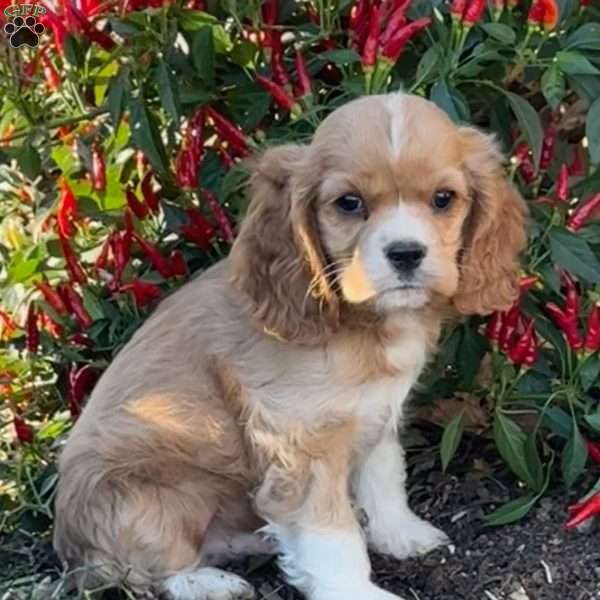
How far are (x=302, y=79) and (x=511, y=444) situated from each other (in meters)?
1.33

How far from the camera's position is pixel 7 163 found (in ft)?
19.2

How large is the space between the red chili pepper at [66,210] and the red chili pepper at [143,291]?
300mm

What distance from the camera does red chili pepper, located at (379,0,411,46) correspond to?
4.63 meters

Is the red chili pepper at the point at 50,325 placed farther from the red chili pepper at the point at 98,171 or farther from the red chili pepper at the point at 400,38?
the red chili pepper at the point at 400,38

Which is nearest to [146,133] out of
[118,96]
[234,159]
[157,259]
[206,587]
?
[118,96]

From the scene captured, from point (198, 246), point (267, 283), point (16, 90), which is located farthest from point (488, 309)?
point (16, 90)

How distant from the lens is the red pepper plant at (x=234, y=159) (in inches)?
188

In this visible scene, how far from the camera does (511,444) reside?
5.01m

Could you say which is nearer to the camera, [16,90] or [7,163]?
[16,90]

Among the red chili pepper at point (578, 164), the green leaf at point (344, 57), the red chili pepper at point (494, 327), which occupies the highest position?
the green leaf at point (344, 57)

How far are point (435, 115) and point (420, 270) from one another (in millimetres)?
460

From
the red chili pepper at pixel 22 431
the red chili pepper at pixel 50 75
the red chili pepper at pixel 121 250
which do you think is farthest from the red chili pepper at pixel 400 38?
the red chili pepper at pixel 22 431

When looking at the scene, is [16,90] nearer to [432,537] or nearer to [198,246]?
[198,246]

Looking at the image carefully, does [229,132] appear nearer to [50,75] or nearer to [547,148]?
[50,75]
